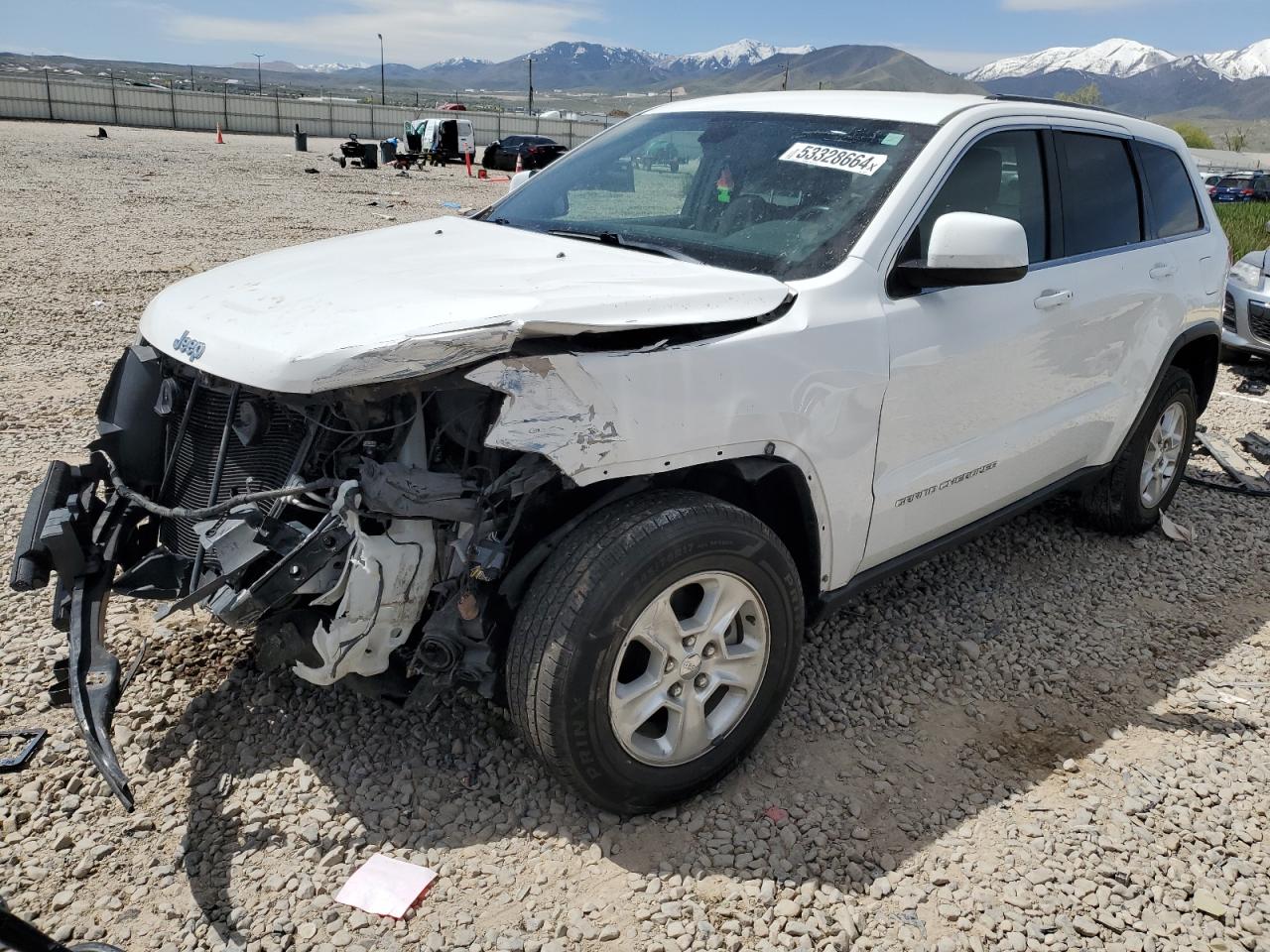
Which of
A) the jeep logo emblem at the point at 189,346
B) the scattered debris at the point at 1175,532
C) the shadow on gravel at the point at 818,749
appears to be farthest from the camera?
the scattered debris at the point at 1175,532

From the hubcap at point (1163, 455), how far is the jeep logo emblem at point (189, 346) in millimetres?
4045

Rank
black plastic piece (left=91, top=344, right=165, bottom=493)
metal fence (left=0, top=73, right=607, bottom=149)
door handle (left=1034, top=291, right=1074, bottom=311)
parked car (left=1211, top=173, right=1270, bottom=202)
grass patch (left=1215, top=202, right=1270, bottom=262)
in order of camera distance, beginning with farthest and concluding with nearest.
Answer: metal fence (left=0, top=73, right=607, bottom=149), parked car (left=1211, top=173, right=1270, bottom=202), grass patch (left=1215, top=202, right=1270, bottom=262), door handle (left=1034, top=291, right=1074, bottom=311), black plastic piece (left=91, top=344, right=165, bottom=493)

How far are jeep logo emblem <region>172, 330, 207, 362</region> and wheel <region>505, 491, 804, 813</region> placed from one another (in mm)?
1044

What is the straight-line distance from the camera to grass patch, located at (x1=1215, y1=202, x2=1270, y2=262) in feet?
37.3

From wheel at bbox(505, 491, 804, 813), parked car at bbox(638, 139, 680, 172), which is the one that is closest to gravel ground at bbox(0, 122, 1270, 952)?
Answer: wheel at bbox(505, 491, 804, 813)

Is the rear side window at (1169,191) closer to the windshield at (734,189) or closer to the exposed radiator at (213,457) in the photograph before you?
the windshield at (734,189)

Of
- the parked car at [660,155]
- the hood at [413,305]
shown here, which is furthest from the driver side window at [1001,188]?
the parked car at [660,155]

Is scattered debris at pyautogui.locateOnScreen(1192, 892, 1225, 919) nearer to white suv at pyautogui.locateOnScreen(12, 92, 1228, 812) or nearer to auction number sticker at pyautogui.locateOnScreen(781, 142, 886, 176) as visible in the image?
white suv at pyautogui.locateOnScreen(12, 92, 1228, 812)

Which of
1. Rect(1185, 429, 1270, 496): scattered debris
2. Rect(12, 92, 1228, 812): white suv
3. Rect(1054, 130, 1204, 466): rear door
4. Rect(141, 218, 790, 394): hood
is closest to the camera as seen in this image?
Rect(141, 218, 790, 394): hood

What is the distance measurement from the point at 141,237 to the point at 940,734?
12236 millimetres

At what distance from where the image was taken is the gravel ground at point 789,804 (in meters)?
2.43

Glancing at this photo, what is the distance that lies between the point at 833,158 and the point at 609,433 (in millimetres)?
1427

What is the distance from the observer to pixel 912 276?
289 centimetres

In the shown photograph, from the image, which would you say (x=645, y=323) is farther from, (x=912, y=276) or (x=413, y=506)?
(x=912, y=276)
